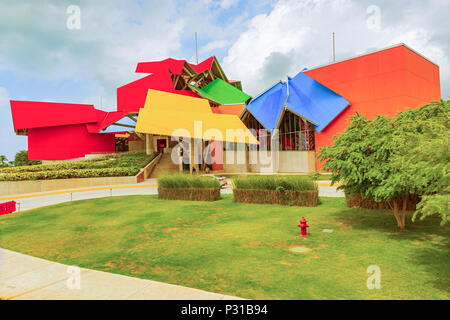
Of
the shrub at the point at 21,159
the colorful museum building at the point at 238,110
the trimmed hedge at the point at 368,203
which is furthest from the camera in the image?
the shrub at the point at 21,159

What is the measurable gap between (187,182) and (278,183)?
5.49 m

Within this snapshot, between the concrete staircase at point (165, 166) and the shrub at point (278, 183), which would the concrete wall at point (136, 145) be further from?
the shrub at point (278, 183)

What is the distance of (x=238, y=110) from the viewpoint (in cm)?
4084

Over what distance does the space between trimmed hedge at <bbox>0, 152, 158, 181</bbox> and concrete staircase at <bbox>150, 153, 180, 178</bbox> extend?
5.90ft

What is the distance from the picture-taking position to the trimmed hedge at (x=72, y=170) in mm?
24336

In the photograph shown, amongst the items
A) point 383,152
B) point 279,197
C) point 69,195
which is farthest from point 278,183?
point 69,195

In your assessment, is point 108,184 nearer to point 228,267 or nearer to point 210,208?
point 210,208

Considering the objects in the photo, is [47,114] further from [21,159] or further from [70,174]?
[21,159]

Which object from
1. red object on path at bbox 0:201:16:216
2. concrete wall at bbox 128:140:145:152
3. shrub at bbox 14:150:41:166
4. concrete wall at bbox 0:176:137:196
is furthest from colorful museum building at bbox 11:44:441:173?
shrub at bbox 14:150:41:166

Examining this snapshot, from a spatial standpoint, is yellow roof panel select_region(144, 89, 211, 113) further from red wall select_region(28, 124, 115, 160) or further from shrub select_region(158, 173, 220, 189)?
red wall select_region(28, 124, 115, 160)

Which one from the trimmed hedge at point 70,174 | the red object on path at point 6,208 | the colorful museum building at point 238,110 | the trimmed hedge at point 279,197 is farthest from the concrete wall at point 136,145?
the trimmed hedge at point 279,197

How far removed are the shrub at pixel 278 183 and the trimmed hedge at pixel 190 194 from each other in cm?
151

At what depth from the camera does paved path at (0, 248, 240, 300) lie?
4.69m
